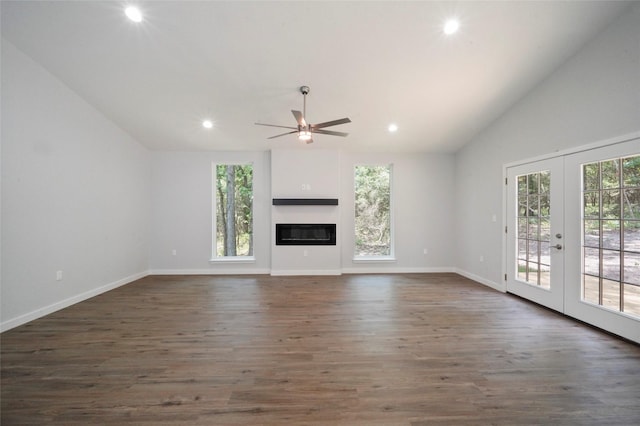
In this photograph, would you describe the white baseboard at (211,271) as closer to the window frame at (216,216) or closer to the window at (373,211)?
the window frame at (216,216)

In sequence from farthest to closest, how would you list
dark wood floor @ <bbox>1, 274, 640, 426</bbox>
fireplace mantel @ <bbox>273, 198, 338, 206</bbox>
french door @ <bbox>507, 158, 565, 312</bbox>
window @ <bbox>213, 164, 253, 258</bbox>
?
1. window @ <bbox>213, 164, 253, 258</bbox>
2. fireplace mantel @ <bbox>273, 198, 338, 206</bbox>
3. french door @ <bbox>507, 158, 565, 312</bbox>
4. dark wood floor @ <bbox>1, 274, 640, 426</bbox>

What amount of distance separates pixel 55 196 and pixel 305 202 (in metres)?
3.79

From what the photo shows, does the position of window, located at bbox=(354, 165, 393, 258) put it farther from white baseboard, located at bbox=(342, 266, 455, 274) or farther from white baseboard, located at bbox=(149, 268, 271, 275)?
white baseboard, located at bbox=(149, 268, 271, 275)

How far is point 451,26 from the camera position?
2.61 m

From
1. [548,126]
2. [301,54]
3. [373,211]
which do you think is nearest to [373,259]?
[373,211]

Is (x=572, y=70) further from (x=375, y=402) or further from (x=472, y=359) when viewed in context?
(x=375, y=402)

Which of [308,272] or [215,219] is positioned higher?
[215,219]

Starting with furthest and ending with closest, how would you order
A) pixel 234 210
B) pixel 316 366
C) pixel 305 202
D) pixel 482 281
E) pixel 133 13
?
pixel 234 210 < pixel 305 202 < pixel 482 281 < pixel 133 13 < pixel 316 366

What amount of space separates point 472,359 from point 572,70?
364cm

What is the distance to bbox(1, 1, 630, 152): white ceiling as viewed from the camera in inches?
99.0

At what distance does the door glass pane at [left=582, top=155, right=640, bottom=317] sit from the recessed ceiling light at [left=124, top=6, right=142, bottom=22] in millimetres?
5276

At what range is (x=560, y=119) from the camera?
10.4 ft

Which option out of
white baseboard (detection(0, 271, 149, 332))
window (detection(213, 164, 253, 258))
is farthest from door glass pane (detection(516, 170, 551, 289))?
white baseboard (detection(0, 271, 149, 332))

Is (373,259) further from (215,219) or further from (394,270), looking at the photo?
(215,219)
